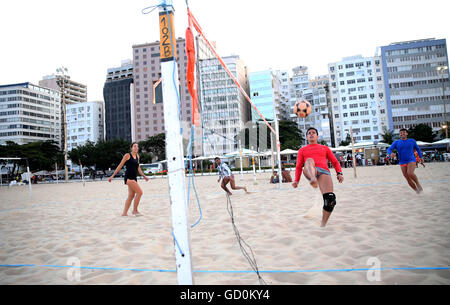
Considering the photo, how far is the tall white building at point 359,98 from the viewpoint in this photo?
70188mm

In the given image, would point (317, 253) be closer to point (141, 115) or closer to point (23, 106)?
point (141, 115)

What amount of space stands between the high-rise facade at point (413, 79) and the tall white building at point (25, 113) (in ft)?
354

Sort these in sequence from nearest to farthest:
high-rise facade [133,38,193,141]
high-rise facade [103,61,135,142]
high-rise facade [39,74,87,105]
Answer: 1. high-rise facade [133,38,193,141]
2. high-rise facade [103,61,135,142]
3. high-rise facade [39,74,87,105]

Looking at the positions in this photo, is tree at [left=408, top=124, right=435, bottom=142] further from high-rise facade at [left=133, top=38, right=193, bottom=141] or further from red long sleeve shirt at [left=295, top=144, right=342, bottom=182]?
high-rise facade at [left=133, top=38, right=193, bottom=141]

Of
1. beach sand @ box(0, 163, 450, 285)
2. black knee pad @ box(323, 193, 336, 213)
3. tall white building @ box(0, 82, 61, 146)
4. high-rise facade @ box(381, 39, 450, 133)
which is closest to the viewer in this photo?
beach sand @ box(0, 163, 450, 285)

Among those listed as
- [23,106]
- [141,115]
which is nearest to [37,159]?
[141,115]

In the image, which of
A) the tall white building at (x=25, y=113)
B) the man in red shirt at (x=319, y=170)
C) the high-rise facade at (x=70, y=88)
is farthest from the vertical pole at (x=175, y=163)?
the high-rise facade at (x=70, y=88)

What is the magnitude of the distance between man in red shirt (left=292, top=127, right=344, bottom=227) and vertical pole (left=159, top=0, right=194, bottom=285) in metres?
A: 2.44

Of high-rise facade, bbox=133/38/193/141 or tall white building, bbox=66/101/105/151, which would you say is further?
tall white building, bbox=66/101/105/151

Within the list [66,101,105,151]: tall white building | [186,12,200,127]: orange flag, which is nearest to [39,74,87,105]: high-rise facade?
[66,101,105,151]: tall white building

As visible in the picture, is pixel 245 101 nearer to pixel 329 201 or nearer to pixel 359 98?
pixel 359 98

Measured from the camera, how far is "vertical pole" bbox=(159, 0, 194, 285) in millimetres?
1985

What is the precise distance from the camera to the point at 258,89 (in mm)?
80125

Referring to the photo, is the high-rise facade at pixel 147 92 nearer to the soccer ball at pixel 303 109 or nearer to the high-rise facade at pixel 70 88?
the high-rise facade at pixel 70 88
